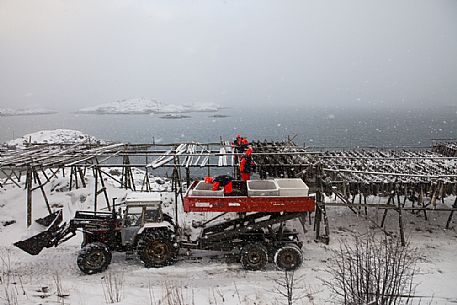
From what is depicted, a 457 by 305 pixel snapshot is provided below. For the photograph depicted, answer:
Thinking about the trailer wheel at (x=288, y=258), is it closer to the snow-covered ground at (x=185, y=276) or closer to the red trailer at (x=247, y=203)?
the snow-covered ground at (x=185, y=276)

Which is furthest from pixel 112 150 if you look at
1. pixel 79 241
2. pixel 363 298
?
pixel 363 298

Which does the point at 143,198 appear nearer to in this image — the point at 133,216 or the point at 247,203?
the point at 133,216

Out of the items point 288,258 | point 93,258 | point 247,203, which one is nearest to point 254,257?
point 288,258

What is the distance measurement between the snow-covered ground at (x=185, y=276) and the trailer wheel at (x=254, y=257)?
0.23m

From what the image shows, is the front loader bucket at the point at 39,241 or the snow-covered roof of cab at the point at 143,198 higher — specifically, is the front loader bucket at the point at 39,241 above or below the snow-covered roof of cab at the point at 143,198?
below

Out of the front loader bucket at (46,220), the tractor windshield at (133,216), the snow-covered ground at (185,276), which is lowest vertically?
the snow-covered ground at (185,276)

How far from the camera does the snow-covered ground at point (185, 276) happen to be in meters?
10.8

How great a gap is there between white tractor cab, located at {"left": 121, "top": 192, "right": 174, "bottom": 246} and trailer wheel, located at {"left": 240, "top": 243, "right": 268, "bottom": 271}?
3.06 m

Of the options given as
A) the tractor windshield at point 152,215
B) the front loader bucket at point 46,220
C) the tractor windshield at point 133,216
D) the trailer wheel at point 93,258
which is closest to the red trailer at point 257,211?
the tractor windshield at point 152,215

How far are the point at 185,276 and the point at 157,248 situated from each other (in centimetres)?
146

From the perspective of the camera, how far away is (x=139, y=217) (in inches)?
510

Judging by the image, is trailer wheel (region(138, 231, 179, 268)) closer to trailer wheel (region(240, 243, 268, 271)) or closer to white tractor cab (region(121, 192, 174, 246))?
white tractor cab (region(121, 192, 174, 246))

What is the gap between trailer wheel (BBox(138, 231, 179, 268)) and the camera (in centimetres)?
1270

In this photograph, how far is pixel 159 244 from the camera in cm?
1290
